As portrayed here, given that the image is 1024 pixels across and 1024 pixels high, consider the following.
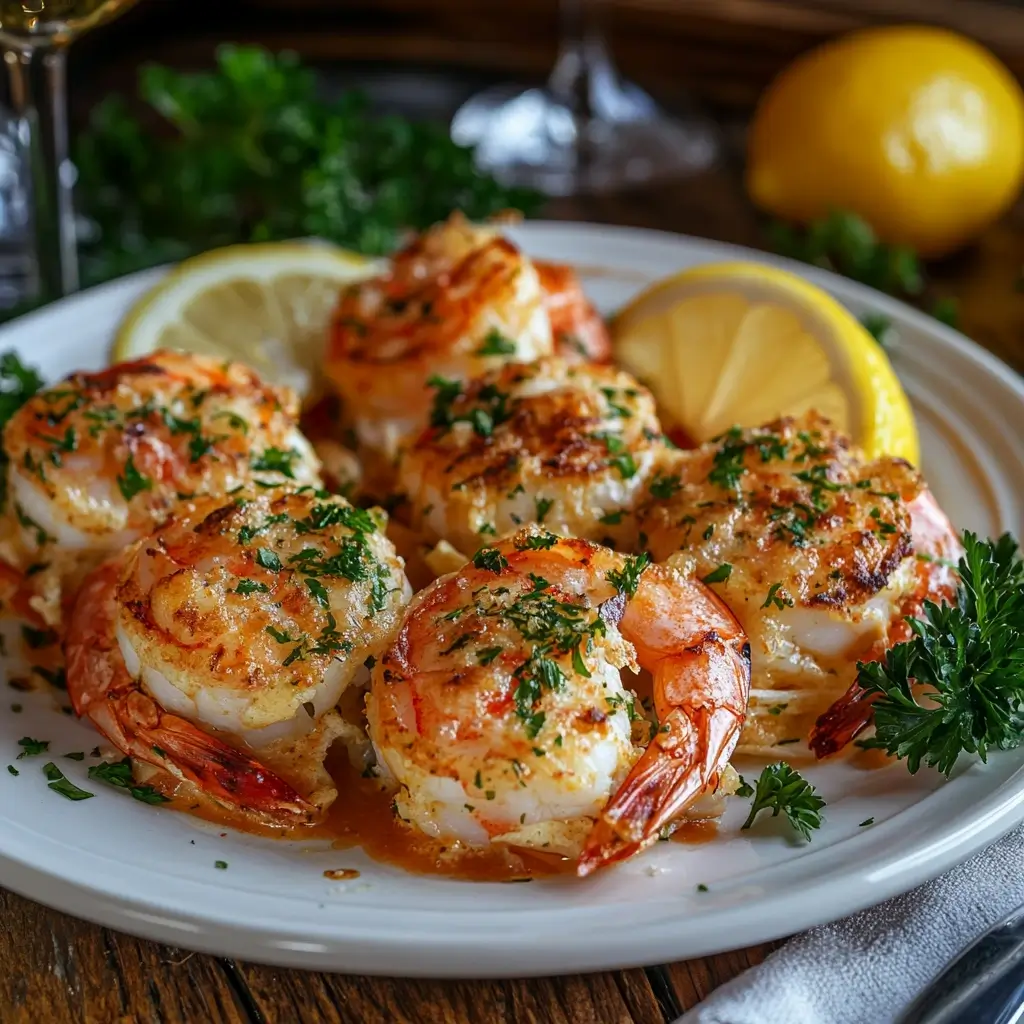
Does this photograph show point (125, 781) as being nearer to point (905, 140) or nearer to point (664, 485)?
point (664, 485)

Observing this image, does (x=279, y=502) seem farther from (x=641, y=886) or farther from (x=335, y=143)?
(x=335, y=143)

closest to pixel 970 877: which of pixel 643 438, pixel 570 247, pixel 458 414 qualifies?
pixel 643 438

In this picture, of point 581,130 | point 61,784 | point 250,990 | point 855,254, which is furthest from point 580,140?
point 250,990

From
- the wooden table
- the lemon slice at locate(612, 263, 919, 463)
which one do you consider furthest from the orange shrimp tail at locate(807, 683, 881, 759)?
the lemon slice at locate(612, 263, 919, 463)

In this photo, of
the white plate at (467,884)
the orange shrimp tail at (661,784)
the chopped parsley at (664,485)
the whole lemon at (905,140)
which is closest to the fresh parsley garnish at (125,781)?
the white plate at (467,884)

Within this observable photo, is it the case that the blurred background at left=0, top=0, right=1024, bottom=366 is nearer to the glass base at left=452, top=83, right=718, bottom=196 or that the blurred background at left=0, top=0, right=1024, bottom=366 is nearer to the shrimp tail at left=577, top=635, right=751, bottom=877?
the glass base at left=452, top=83, right=718, bottom=196
